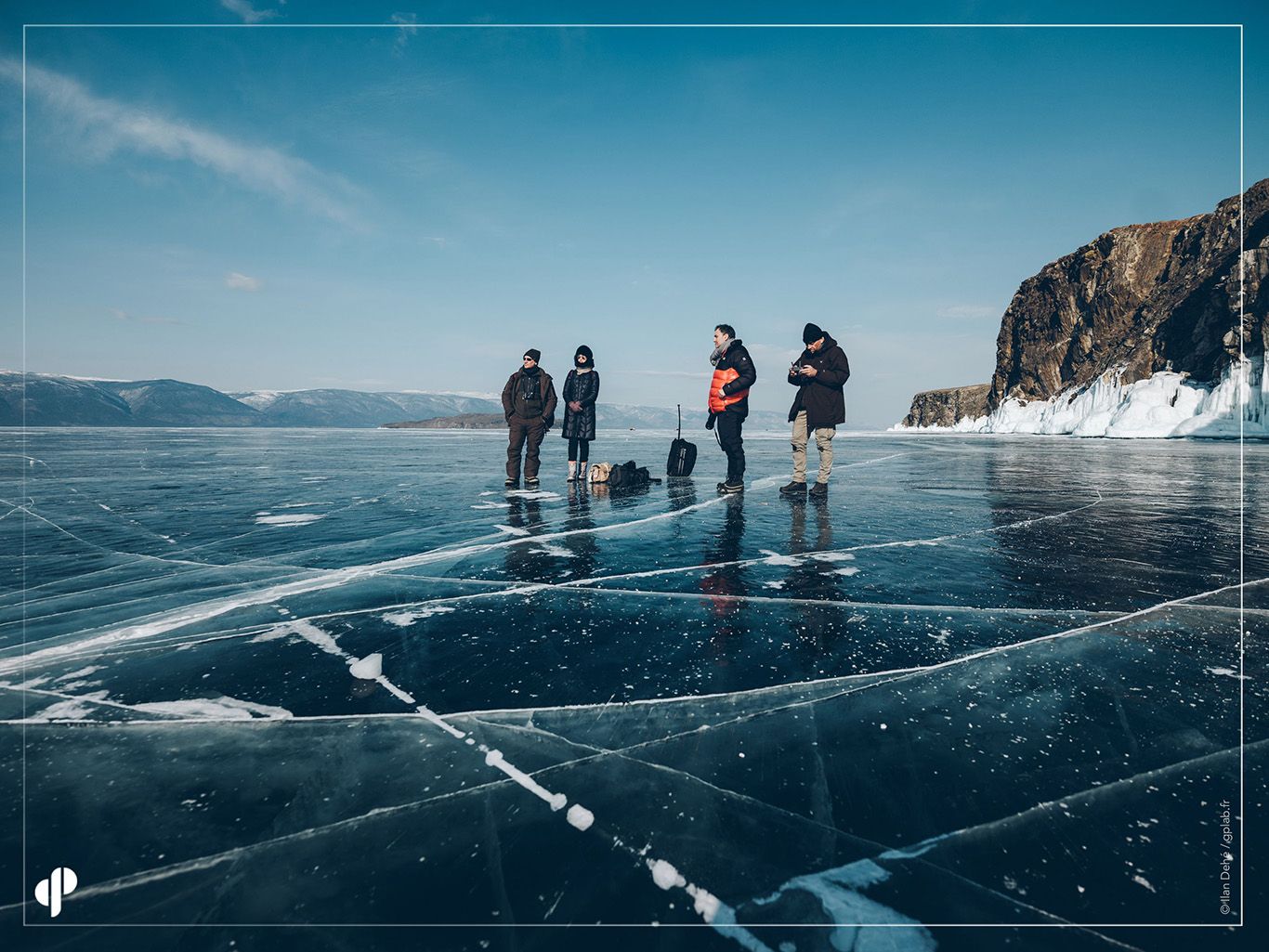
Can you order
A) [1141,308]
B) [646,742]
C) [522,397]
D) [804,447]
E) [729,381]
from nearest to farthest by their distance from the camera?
[646,742]
[729,381]
[804,447]
[522,397]
[1141,308]

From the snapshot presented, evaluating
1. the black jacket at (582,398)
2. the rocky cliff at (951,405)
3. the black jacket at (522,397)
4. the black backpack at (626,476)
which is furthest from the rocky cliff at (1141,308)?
the black jacket at (522,397)

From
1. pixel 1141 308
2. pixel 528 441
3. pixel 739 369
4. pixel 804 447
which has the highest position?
pixel 1141 308

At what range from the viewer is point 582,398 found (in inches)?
369

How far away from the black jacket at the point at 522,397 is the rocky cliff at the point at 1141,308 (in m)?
53.9

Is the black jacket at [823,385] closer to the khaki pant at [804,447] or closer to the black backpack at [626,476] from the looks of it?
the khaki pant at [804,447]

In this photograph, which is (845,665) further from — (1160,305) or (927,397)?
(927,397)

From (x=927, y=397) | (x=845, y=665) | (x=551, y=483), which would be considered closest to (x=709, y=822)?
(x=845, y=665)

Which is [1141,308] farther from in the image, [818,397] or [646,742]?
[646,742]

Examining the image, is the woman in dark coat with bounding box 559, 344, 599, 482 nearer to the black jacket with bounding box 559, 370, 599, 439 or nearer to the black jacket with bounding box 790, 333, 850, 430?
the black jacket with bounding box 559, 370, 599, 439

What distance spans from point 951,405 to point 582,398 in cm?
→ 9933

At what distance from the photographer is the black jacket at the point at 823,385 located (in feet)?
25.7

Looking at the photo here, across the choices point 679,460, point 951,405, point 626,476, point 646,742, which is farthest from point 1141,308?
point 646,742

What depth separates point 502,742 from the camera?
1882mm

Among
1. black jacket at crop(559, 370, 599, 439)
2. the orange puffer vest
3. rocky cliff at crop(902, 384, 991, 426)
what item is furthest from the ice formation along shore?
black jacket at crop(559, 370, 599, 439)
